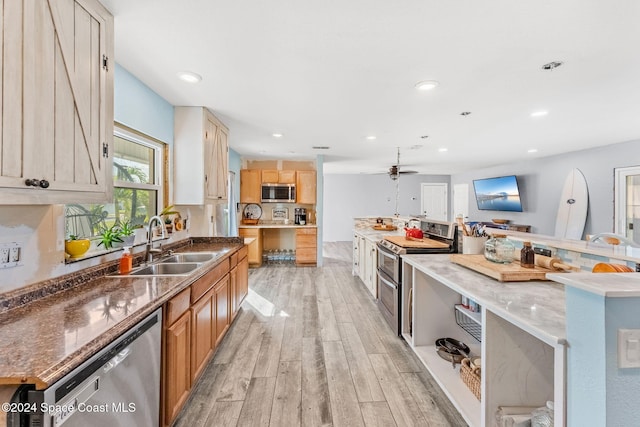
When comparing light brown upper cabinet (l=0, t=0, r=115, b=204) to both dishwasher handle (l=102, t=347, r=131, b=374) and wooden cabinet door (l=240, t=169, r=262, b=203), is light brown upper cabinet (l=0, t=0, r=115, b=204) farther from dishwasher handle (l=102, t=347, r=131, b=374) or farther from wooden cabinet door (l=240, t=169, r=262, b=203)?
wooden cabinet door (l=240, t=169, r=262, b=203)

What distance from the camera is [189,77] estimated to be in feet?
7.71

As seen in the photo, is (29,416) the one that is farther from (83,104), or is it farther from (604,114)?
(604,114)

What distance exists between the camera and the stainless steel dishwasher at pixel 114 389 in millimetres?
866

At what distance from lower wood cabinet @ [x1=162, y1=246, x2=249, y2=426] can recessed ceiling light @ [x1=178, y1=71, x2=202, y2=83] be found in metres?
1.61

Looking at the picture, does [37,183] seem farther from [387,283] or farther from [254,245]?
[254,245]

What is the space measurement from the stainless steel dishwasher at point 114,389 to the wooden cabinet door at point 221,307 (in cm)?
97

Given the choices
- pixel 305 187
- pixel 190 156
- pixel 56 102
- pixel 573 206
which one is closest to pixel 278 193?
pixel 305 187

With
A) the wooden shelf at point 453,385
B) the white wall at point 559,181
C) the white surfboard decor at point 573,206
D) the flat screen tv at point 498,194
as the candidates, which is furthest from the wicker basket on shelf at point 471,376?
the flat screen tv at point 498,194

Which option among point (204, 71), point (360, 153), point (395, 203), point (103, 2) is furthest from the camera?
point (395, 203)

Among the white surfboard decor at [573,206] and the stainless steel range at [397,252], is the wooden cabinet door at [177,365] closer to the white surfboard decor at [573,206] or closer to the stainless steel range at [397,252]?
the stainless steel range at [397,252]

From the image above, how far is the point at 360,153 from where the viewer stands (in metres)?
5.86

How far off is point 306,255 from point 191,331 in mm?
4221

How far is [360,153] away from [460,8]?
434 cm

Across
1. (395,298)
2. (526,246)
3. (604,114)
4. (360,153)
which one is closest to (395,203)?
(360,153)
